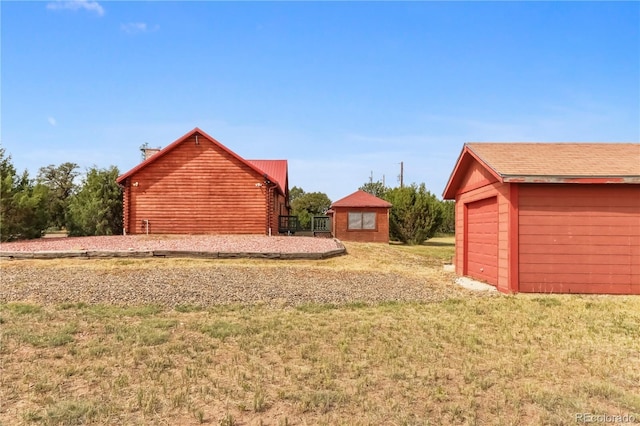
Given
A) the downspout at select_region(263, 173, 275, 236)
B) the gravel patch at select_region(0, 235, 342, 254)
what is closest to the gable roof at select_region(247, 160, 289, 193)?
the downspout at select_region(263, 173, 275, 236)

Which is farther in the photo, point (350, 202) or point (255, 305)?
point (350, 202)

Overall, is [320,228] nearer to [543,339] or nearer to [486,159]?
[486,159]

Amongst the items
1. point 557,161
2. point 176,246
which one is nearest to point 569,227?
point 557,161

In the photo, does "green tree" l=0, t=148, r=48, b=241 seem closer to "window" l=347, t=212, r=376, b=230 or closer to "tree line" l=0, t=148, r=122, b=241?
"tree line" l=0, t=148, r=122, b=241

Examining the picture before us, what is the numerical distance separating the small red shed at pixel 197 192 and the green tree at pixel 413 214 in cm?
1190

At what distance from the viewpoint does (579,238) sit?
33.0 ft

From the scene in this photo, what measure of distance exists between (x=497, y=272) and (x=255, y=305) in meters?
6.37

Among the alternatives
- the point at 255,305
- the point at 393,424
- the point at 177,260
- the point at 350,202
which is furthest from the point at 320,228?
the point at 393,424

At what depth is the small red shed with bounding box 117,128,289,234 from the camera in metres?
21.0

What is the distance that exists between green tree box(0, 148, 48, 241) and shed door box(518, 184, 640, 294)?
20156mm

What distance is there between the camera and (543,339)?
5812mm

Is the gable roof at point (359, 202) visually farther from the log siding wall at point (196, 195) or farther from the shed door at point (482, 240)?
the shed door at point (482, 240)

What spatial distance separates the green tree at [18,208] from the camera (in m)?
18.5

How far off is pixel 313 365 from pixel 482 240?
8933 millimetres
